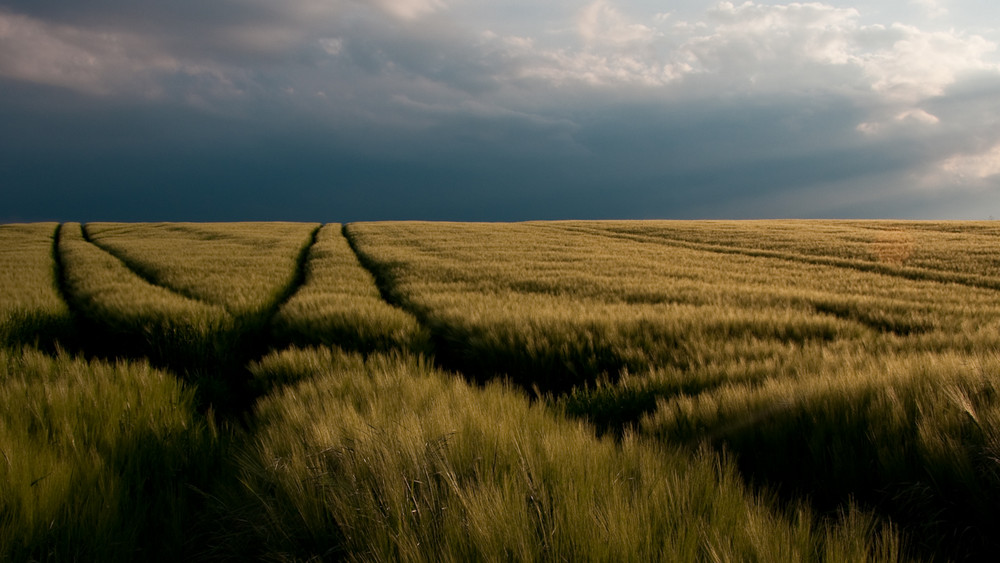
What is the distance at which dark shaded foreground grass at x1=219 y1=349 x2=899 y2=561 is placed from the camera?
1.16 metres

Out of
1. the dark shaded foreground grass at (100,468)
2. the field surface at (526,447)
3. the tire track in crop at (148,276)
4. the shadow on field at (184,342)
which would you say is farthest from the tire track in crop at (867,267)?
the tire track in crop at (148,276)

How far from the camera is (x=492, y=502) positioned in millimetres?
1313

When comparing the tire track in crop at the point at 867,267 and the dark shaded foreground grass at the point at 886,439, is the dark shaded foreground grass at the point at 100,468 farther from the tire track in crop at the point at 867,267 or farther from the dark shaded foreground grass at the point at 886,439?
the tire track in crop at the point at 867,267

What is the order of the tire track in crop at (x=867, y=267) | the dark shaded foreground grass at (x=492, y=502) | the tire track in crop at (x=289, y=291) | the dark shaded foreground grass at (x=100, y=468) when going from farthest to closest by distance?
the tire track in crop at (x=867, y=267) < the tire track in crop at (x=289, y=291) < the dark shaded foreground grass at (x=100, y=468) < the dark shaded foreground grass at (x=492, y=502)

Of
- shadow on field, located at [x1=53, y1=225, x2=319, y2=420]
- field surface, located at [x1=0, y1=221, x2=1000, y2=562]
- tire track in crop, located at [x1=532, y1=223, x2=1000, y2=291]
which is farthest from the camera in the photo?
tire track in crop, located at [x1=532, y1=223, x2=1000, y2=291]

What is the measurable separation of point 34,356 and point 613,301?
6336 mm

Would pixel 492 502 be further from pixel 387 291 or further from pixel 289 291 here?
pixel 289 291

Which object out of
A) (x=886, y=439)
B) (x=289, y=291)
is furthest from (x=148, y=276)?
(x=886, y=439)

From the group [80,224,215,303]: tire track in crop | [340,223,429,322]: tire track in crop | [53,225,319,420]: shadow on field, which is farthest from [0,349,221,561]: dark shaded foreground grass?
[80,224,215,303]: tire track in crop

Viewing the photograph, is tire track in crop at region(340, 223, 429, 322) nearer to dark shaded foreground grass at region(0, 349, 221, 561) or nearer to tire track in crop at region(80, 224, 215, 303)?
tire track in crop at region(80, 224, 215, 303)

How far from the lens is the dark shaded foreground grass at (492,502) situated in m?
1.16

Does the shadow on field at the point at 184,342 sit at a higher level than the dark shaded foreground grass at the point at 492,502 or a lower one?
lower

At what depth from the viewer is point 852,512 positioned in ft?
4.15

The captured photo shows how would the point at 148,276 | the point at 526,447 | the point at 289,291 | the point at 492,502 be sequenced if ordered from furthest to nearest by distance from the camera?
1. the point at 148,276
2. the point at 289,291
3. the point at 526,447
4. the point at 492,502
